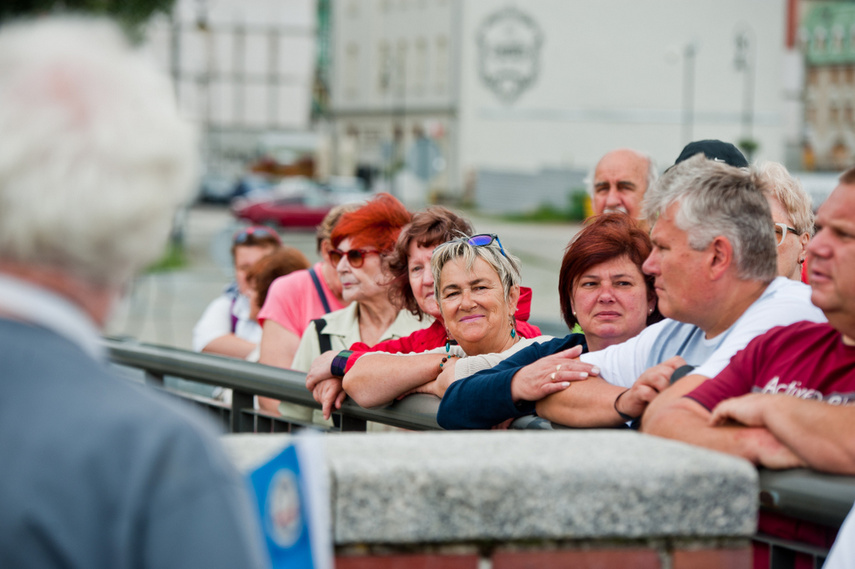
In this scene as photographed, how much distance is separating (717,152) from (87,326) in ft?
11.8

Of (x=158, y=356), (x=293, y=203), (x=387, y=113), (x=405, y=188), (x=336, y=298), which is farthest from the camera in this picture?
(x=387, y=113)

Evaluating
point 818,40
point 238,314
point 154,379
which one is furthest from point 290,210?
point 818,40

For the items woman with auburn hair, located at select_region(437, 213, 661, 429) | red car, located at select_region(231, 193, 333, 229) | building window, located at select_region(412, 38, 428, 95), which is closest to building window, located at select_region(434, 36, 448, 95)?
building window, located at select_region(412, 38, 428, 95)

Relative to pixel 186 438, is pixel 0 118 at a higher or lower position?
higher

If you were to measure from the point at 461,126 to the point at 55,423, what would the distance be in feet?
189

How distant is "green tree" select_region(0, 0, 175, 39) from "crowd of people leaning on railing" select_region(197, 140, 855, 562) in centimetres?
2047

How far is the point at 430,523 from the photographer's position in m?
1.64

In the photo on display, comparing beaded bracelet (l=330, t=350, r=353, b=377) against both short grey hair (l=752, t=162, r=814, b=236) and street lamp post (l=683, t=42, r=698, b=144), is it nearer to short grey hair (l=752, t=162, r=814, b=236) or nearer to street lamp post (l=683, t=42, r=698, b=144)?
short grey hair (l=752, t=162, r=814, b=236)

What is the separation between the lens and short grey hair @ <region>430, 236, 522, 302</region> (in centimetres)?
392

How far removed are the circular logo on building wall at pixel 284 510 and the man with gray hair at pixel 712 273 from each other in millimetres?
1607

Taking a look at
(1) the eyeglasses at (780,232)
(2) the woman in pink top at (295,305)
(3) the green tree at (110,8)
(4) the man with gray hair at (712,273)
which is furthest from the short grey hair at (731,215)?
(3) the green tree at (110,8)

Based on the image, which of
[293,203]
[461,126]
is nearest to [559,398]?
[293,203]

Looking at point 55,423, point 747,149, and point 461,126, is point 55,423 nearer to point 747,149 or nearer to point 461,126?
point 747,149

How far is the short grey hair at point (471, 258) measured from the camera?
3.92 meters
